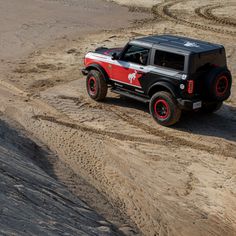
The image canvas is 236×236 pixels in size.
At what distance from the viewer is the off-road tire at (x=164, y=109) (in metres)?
10.1

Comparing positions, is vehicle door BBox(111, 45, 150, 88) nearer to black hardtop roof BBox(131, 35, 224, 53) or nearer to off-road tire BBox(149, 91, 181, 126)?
black hardtop roof BBox(131, 35, 224, 53)

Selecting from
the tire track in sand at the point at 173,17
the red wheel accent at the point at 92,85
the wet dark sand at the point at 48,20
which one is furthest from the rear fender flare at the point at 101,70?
the tire track in sand at the point at 173,17

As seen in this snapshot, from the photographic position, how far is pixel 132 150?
30.9 feet

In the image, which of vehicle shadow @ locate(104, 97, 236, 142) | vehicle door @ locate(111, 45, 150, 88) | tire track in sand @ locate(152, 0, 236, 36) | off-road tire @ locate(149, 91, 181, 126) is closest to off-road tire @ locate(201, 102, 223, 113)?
vehicle shadow @ locate(104, 97, 236, 142)

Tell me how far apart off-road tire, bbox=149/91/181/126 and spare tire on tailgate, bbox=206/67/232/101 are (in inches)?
30.8

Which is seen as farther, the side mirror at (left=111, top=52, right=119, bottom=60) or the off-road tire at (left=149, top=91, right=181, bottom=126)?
the side mirror at (left=111, top=52, right=119, bottom=60)

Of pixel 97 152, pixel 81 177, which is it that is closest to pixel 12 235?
pixel 81 177

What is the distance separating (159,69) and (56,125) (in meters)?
2.60

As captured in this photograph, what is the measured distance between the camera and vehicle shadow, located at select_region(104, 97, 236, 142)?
1016cm

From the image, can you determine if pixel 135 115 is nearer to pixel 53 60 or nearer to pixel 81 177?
pixel 81 177

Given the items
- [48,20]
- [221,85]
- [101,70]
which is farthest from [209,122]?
[48,20]

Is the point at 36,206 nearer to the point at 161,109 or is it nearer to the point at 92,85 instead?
the point at 161,109

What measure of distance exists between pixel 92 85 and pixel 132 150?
3060 millimetres

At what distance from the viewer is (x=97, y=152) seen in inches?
367
